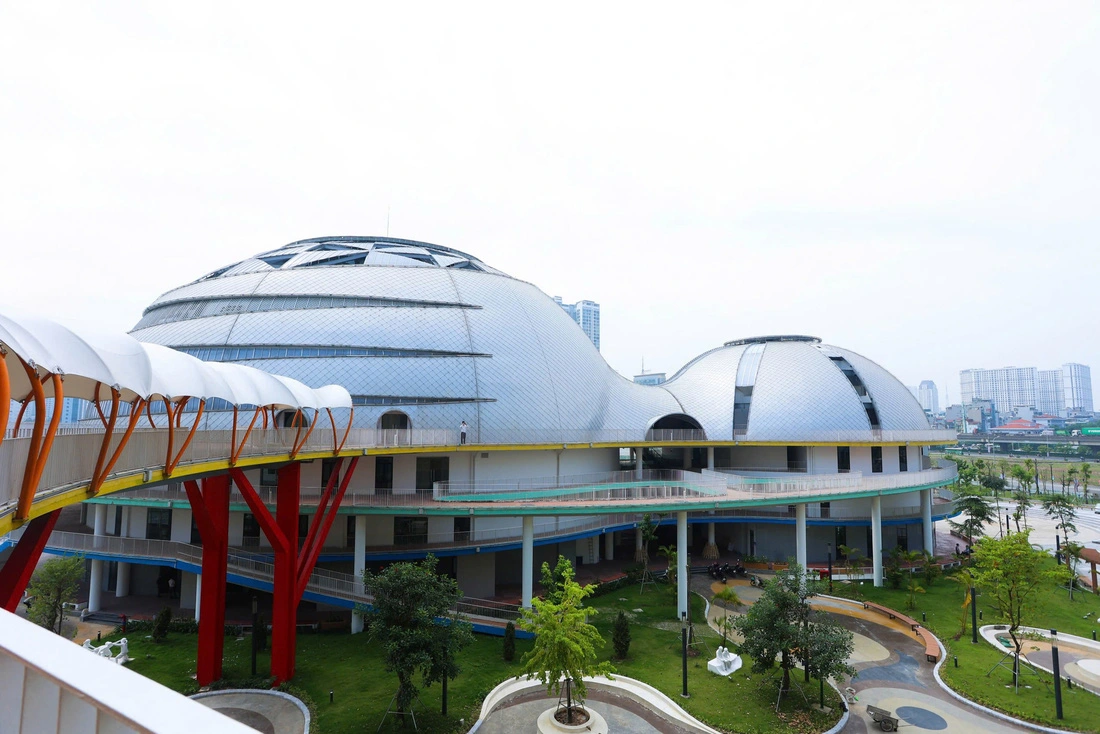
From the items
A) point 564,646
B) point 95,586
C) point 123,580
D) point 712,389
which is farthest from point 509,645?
point 712,389

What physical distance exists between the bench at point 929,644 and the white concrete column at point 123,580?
4287 centimetres

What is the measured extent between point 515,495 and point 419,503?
527cm

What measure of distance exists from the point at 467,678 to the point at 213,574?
10.6 meters

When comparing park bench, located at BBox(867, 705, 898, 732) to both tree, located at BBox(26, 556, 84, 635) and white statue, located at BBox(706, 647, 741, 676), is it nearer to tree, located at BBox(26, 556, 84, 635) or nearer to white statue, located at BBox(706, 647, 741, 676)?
white statue, located at BBox(706, 647, 741, 676)

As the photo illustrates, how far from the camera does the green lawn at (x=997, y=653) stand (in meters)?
21.9

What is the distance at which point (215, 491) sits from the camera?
23.3 meters

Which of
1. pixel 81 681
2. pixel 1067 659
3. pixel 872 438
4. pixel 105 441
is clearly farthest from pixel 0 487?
pixel 872 438

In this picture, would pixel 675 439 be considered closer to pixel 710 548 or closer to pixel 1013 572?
pixel 710 548

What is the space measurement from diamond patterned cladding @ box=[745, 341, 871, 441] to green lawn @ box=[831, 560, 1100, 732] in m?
12.7

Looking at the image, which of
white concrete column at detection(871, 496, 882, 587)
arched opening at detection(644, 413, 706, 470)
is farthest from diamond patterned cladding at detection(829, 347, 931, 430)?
arched opening at detection(644, 413, 706, 470)

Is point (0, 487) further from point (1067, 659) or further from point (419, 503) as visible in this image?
point (1067, 659)

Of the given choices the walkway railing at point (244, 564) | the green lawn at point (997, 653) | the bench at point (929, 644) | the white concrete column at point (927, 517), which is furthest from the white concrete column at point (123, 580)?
the white concrete column at point (927, 517)

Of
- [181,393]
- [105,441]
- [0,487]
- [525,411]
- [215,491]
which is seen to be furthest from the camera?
[525,411]

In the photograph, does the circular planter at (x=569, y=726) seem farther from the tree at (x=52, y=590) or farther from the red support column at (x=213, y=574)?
the tree at (x=52, y=590)
